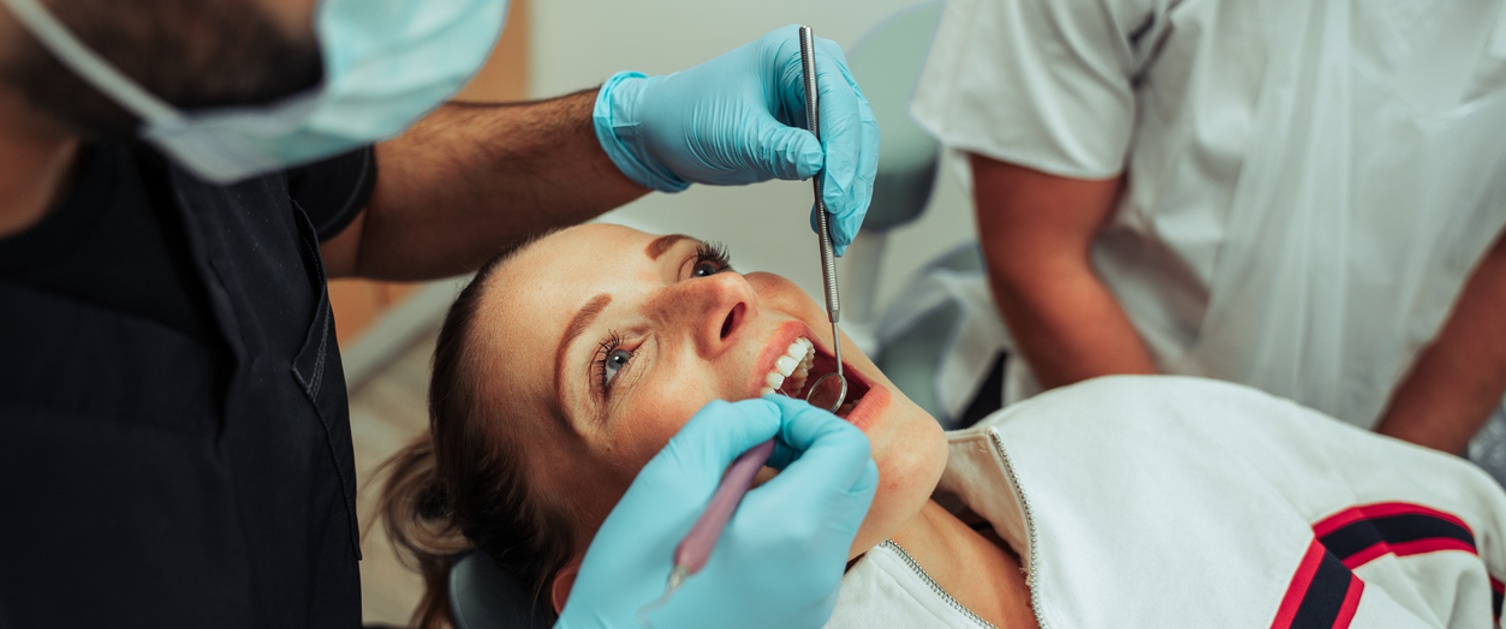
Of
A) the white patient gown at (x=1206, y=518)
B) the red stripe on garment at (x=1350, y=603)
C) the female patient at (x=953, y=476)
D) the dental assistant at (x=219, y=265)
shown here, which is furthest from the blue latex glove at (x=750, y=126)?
the red stripe on garment at (x=1350, y=603)

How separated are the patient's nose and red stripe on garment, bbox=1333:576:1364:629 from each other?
64 cm

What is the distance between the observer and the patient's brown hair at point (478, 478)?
0.95 m

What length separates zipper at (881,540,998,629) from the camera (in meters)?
0.92

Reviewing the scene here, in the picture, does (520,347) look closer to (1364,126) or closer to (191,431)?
(191,431)

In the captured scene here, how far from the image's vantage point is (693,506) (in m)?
0.73

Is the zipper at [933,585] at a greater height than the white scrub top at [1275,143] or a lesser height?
lesser

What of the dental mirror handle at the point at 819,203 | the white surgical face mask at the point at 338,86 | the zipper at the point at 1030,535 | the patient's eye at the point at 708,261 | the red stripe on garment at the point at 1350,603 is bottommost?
the red stripe on garment at the point at 1350,603

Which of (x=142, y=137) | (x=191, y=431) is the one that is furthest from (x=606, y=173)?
(x=142, y=137)

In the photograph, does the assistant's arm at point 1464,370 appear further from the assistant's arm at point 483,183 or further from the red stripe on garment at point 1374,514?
the assistant's arm at point 483,183

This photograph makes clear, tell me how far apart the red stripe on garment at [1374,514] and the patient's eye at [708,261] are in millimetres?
688

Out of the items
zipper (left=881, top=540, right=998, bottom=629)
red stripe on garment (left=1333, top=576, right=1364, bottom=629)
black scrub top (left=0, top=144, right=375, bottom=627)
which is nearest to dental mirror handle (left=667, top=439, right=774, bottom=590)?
zipper (left=881, top=540, right=998, bottom=629)

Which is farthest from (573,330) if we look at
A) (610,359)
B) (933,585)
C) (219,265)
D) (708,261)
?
(933,585)

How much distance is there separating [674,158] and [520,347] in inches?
11.3

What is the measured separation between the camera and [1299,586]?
3.26 feet
